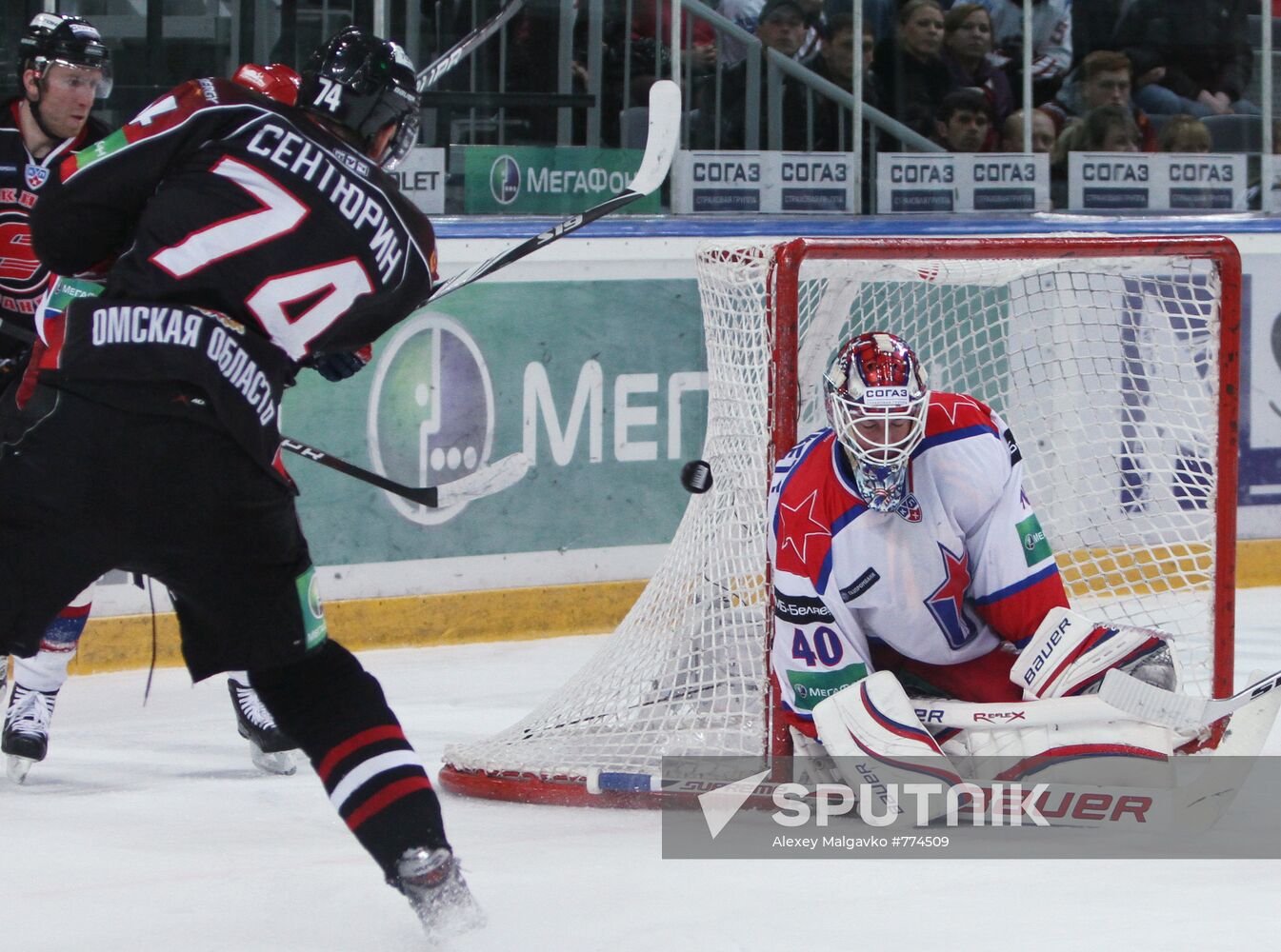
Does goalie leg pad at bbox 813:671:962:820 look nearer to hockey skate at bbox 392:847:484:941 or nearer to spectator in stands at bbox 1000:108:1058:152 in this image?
hockey skate at bbox 392:847:484:941

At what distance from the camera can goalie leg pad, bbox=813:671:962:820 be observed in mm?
2521

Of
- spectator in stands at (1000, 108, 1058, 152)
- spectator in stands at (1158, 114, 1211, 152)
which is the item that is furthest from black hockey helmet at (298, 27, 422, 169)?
spectator in stands at (1158, 114, 1211, 152)

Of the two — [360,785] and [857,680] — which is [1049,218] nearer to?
[857,680]

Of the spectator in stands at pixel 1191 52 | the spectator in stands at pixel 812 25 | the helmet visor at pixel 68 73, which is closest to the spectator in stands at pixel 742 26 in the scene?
the spectator in stands at pixel 812 25

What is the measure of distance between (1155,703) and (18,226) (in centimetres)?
202

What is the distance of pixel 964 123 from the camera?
5.12 metres

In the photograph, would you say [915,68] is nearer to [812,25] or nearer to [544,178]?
[812,25]

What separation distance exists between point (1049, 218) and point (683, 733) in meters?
2.66

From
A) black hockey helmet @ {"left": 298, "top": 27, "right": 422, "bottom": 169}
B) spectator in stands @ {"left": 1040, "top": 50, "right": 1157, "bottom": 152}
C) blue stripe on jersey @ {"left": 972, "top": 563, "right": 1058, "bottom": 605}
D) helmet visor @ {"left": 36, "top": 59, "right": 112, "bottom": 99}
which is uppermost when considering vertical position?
spectator in stands @ {"left": 1040, "top": 50, "right": 1157, "bottom": 152}

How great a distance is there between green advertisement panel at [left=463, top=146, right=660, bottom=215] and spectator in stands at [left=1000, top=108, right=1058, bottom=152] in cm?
116

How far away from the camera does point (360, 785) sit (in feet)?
6.32

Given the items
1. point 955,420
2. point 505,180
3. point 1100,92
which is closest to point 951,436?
point 955,420

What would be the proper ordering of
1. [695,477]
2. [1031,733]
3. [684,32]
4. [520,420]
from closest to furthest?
[1031,733] < [695,477] < [520,420] < [684,32]

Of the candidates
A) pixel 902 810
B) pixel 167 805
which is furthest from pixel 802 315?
pixel 167 805
